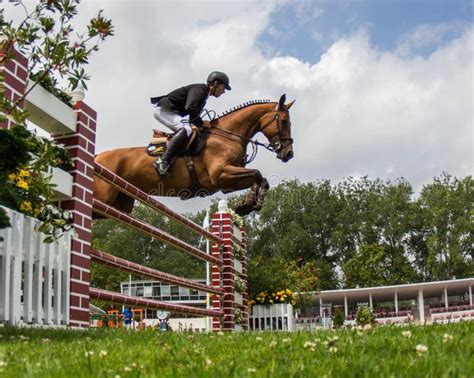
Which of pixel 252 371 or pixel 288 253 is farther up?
pixel 288 253

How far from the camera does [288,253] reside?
44.6 metres

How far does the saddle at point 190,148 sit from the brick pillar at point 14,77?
2.86 metres

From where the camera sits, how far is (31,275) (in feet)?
13.8

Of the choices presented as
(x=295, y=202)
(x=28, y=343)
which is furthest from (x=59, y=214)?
(x=295, y=202)

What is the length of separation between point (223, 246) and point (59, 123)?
520 centimetres

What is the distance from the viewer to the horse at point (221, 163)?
720 cm

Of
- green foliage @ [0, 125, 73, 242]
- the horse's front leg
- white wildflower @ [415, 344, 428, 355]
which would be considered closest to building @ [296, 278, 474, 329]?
the horse's front leg

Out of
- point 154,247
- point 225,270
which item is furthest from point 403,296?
point 225,270

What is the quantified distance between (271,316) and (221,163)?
5710mm

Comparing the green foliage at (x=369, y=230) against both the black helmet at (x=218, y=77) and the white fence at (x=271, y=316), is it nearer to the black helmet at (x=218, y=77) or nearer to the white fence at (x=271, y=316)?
the white fence at (x=271, y=316)

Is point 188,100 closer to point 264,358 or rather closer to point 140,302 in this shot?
point 140,302

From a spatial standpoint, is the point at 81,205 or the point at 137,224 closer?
the point at 81,205

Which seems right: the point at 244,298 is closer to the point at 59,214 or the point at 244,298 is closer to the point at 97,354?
the point at 59,214

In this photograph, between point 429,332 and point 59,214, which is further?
point 59,214
